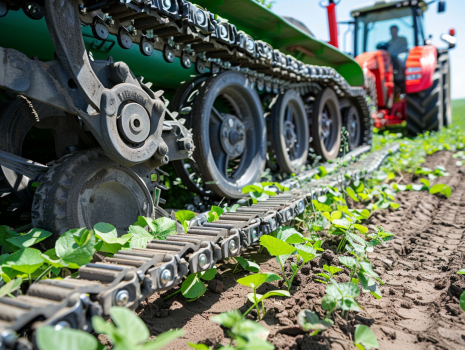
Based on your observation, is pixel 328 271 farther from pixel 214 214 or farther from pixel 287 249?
pixel 214 214

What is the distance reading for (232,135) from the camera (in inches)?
144

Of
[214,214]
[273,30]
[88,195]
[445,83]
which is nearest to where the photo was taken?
[88,195]

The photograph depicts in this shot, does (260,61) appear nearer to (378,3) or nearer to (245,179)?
(245,179)

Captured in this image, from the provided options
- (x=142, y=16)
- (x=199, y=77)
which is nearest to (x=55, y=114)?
(x=142, y=16)

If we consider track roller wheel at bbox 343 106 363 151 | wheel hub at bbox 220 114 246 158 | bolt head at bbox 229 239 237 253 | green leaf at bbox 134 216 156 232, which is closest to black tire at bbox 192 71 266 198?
wheel hub at bbox 220 114 246 158

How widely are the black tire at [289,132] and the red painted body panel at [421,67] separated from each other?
5.19m

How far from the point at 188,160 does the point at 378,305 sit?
1.85 m

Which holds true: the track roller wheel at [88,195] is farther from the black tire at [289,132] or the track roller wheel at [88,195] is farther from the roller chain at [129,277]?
the black tire at [289,132]

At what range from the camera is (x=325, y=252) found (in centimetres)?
252

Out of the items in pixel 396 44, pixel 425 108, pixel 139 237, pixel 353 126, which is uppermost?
pixel 396 44

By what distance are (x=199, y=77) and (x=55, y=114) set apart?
4.40ft

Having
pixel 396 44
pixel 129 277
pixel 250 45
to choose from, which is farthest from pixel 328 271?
pixel 396 44

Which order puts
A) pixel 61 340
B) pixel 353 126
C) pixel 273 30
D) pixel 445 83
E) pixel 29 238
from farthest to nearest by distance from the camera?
pixel 445 83 → pixel 353 126 → pixel 273 30 → pixel 29 238 → pixel 61 340

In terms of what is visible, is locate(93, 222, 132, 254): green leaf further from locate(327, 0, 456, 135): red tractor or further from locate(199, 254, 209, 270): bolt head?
locate(327, 0, 456, 135): red tractor
